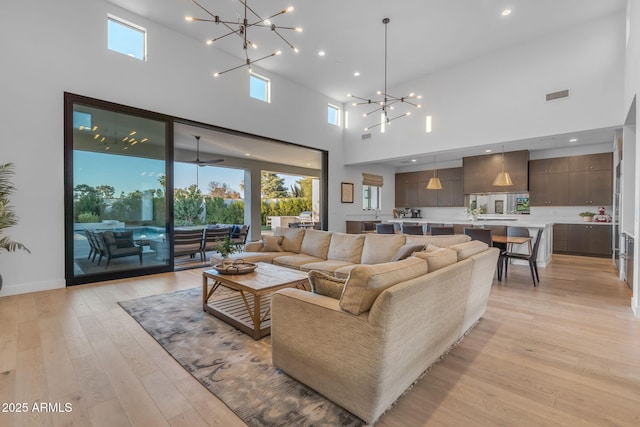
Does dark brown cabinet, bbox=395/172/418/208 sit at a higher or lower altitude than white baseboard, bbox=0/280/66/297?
higher

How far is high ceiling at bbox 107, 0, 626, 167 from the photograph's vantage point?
4.62 metres

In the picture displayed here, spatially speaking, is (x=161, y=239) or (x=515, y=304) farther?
(x=161, y=239)

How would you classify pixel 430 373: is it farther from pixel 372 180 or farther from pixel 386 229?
pixel 372 180

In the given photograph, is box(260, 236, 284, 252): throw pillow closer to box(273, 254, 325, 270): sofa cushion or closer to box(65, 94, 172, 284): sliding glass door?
box(273, 254, 325, 270): sofa cushion

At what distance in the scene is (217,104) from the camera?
592 centimetres

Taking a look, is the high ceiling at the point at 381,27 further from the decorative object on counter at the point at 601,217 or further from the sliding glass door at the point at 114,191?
the decorative object on counter at the point at 601,217

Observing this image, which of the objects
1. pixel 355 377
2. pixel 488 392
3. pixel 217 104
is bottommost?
pixel 488 392

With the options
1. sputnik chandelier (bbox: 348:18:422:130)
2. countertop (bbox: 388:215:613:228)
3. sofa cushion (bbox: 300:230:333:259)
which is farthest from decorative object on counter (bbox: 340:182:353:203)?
sofa cushion (bbox: 300:230:333:259)

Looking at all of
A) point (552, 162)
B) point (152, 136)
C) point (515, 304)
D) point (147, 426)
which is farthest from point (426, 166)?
point (147, 426)

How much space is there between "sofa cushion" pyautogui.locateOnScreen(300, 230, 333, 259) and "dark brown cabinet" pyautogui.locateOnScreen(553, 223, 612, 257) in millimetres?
6414

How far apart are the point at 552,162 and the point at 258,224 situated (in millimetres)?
8709

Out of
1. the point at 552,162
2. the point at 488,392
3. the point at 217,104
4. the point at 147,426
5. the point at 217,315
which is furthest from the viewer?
the point at 552,162

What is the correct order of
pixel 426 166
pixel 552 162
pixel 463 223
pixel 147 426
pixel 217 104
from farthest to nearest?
Result: pixel 426 166, pixel 552 162, pixel 463 223, pixel 217 104, pixel 147 426

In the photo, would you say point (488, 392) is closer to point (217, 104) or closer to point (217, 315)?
point (217, 315)
